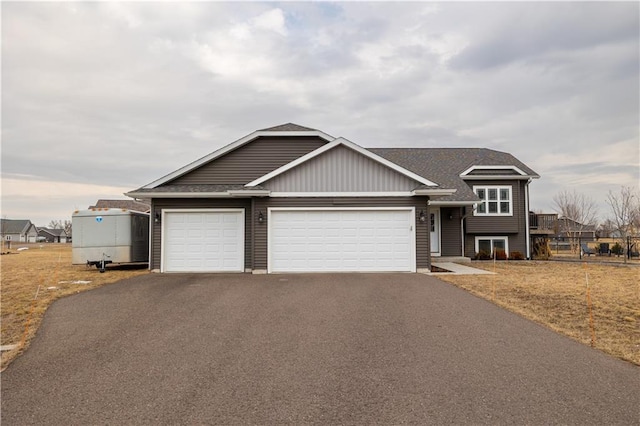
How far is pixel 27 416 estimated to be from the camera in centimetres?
412

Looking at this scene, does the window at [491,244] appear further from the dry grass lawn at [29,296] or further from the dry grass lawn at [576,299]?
the dry grass lawn at [29,296]

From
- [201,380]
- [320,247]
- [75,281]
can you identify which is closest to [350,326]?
[201,380]

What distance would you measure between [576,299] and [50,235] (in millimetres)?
121584

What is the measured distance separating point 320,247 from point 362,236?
1483 millimetres

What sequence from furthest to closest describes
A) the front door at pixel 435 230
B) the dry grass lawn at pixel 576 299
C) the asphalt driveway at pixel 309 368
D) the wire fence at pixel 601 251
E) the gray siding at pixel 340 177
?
the wire fence at pixel 601 251
the front door at pixel 435 230
the gray siding at pixel 340 177
the dry grass lawn at pixel 576 299
the asphalt driveway at pixel 309 368

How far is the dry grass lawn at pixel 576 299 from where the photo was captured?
22.9 feet

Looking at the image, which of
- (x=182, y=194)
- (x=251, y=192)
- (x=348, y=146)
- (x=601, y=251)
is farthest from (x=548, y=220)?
(x=182, y=194)

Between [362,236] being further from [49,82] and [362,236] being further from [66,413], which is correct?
[49,82]

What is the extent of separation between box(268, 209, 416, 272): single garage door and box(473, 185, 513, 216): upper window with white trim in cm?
882

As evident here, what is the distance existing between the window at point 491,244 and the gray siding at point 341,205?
28.3 ft

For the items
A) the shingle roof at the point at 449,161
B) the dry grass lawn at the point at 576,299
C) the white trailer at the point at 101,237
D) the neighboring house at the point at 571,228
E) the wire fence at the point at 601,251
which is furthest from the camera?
the neighboring house at the point at 571,228

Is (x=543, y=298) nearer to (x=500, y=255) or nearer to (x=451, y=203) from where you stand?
(x=451, y=203)

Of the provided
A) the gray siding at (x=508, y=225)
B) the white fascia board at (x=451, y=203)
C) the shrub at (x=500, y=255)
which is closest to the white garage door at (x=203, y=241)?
the white fascia board at (x=451, y=203)

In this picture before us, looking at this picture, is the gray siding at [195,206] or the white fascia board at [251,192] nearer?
the white fascia board at [251,192]
